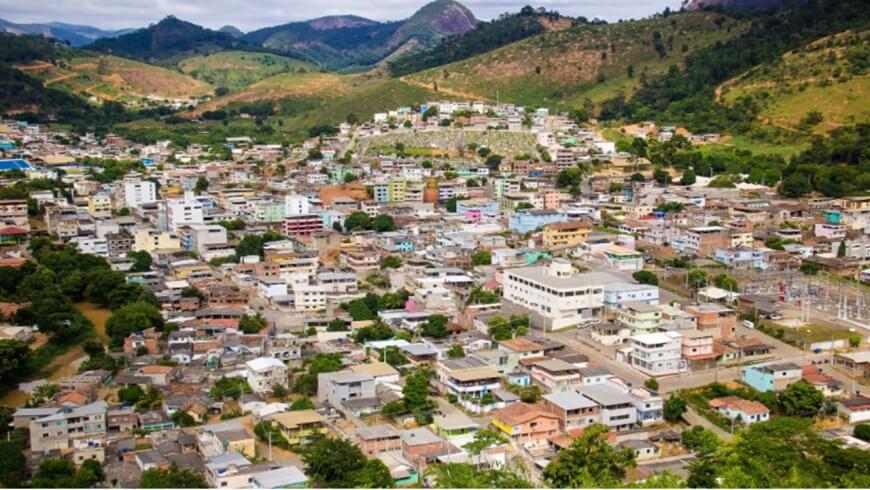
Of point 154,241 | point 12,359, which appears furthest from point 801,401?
point 154,241

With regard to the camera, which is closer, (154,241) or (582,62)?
(154,241)

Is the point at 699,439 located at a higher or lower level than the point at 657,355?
lower

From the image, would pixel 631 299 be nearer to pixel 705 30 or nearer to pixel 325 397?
pixel 325 397

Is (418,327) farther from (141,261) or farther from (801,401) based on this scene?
(141,261)

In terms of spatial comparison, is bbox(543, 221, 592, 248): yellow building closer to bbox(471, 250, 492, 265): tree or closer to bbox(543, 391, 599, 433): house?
bbox(471, 250, 492, 265): tree

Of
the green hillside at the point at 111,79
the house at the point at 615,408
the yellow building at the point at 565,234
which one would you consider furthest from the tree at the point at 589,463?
the green hillside at the point at 111,79

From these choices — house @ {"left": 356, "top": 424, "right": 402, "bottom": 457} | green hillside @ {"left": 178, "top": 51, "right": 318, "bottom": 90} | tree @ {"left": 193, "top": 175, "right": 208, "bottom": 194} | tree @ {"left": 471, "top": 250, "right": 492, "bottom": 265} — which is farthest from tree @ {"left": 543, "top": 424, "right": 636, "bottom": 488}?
green hillside @ {"left": 178, "top": 51, "right": 318, "bottom": 90}
